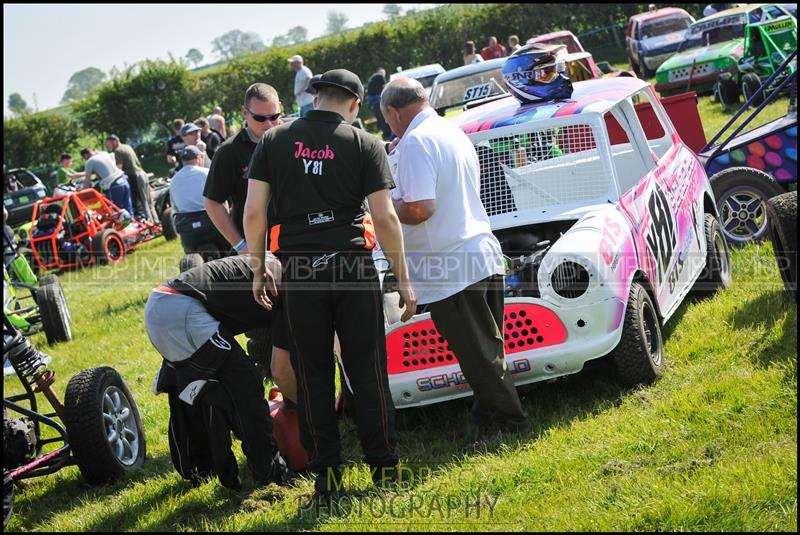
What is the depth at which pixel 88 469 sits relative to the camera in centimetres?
565

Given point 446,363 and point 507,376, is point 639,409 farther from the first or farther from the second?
point 446,363

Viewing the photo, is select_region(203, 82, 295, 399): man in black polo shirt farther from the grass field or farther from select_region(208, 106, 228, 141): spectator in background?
select_region(208, 106, 228, 141): spectator in background

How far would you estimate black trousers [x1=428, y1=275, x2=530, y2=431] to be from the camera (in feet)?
16.4

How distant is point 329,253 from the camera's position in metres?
4.51

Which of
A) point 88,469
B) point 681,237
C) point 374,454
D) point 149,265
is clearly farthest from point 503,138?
point 149,265

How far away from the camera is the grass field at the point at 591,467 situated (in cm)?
394

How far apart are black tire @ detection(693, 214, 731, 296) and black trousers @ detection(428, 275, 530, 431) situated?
2721 mm

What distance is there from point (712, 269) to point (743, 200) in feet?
4.00

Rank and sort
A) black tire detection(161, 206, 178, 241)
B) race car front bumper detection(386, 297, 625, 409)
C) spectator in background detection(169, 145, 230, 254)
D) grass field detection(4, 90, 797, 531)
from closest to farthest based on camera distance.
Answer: grass field detection(4, 90, 797, 531) < race car front bumper detection(386, 297, 625, 409) < spectator in background detection(169, 145, 230, 254) < black tire detection(161, 206, 178, 241)

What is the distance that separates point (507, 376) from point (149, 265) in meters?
10.8

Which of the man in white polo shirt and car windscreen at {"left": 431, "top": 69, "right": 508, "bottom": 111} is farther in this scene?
car windscreen at {"left": 431, "top": 69, "right": 508, "bottom": 111}

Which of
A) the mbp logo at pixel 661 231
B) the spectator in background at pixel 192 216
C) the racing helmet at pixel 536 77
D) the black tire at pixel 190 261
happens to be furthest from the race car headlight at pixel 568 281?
the spectator in background at pixel 192 216

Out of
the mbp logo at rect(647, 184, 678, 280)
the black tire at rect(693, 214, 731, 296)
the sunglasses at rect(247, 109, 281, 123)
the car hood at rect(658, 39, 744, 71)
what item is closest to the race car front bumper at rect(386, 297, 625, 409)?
the mbp logo at rect(647, 184, 678, 280)

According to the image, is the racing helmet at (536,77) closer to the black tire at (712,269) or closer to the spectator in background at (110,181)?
the black tire at (712,269)
